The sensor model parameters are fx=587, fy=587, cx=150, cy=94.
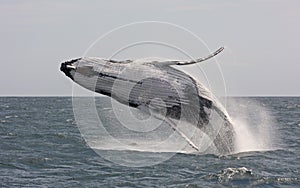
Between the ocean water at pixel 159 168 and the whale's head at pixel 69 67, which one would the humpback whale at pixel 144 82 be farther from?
the ocean water at pixel 159 168

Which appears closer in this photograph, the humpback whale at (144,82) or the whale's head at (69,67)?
the whale's head at (69,67)

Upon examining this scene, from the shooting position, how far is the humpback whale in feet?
30.9

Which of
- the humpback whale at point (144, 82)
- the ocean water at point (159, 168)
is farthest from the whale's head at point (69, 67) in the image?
the ocean water at point (159, 168)

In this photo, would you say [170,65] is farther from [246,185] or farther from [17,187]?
[17,187]

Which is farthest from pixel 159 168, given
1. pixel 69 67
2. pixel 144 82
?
pixel 69 67

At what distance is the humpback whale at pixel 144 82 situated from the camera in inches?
371

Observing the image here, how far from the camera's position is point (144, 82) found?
9500mm

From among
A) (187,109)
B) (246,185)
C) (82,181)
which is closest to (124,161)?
(82,181)

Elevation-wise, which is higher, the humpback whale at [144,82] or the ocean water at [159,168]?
the humpback whale at [144,82]

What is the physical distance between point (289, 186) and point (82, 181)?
14.5 feet

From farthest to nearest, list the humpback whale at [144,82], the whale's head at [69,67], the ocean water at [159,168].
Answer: the ocean water at [159,168] < the humpback whale at [144,82] < the whale's head at [69,67]

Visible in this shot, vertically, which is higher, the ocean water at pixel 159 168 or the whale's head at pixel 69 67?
the whale's head at pixel 69 67

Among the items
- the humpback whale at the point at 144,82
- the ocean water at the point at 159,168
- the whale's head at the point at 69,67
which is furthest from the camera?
the ocean water at the point at 159,168

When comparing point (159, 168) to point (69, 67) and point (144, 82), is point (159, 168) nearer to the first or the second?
point (144, 82)
